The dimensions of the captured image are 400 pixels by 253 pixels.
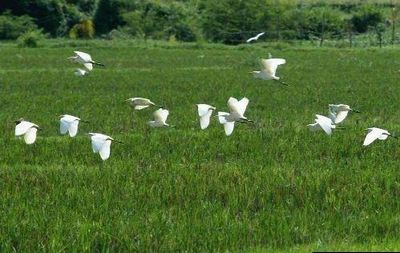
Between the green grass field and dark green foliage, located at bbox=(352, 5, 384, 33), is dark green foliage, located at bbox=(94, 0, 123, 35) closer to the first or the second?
dark green foliage, located at bbox=(352, 5, 384, 33)

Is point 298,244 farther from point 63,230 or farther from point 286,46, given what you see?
point 286,46

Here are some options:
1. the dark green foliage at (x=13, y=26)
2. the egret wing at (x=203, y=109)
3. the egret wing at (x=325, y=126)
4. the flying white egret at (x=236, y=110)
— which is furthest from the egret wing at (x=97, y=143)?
the dark green foliage at (x=13, y=26)

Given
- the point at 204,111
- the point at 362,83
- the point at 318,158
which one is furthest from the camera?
the point at 362,83

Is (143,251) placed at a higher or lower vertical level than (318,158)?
higher

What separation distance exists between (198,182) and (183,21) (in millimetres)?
43676

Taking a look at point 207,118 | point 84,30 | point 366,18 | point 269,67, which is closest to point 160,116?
point 207,118

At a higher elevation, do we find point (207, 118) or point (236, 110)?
point (236, 110)

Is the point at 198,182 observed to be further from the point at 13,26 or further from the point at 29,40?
the point at 13,26

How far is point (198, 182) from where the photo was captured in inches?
227

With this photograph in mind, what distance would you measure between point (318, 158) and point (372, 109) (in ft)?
16.8

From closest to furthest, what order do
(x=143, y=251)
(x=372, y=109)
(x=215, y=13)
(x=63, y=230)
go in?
(x=143, y=251) → (x=63, y=230) → (x=372, y=109) → (x=215, y=13)

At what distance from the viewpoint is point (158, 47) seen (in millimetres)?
38312

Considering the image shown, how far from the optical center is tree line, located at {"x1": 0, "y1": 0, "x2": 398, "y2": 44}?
1780 inches

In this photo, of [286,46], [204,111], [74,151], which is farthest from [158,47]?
[204,111]
